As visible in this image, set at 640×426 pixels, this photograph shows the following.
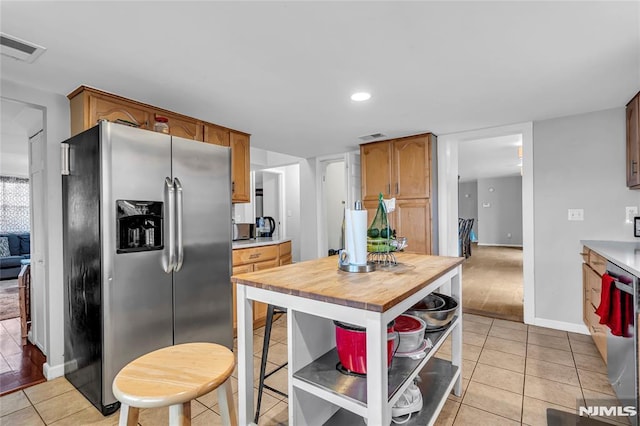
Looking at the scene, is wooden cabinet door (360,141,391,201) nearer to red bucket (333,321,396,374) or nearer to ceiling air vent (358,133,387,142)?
ceiling air vent (358,133,387,142)

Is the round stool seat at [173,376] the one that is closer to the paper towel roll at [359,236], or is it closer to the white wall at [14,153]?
the paper towel roll at [359,236]

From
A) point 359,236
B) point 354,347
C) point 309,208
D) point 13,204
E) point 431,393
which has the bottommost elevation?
point 431,393

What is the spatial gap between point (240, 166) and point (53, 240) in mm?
1764

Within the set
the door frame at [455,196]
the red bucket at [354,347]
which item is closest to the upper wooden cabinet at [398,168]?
the door frame at [455,196]

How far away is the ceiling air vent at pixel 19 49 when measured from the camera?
1.64m

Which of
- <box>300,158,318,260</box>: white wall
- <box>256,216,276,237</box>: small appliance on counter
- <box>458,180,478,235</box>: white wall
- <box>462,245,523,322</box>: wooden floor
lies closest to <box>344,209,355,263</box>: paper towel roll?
<box>462,245,523,322</box>: wooden floor

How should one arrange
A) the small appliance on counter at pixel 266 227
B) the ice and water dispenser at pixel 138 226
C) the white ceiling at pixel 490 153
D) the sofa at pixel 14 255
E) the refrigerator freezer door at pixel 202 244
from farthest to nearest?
the sofa at pixel 14 255 < the white ceiling at pixel 490 153 < the small appliance on counter at pixel 266 227 < the refrigerator freezer door at pixel 202 244 < the ice and water dispenser at pixel 138 226

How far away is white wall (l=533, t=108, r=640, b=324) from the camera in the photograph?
2846 mm

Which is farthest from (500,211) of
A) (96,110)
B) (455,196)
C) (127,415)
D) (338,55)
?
(127,415)

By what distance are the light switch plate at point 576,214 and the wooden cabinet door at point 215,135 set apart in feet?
11.7

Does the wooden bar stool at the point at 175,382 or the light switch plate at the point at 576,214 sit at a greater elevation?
the light switch plate at the point at 576,214

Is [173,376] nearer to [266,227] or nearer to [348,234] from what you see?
[348,234]

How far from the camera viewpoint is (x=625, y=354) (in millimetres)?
1701

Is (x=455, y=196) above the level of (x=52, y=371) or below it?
above
